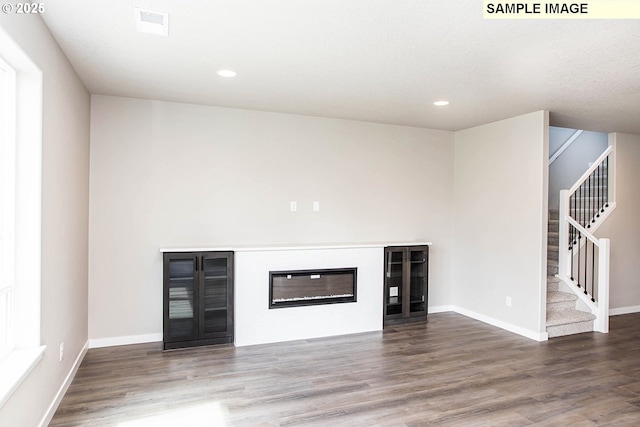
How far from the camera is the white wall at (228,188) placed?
13.8 feet

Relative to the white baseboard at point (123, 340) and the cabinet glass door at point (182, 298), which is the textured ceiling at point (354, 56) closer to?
the cabinet glass door at point (182, 298)

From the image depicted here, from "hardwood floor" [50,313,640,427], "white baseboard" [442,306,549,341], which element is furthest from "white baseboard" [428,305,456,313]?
"hardwood floor" [50,313,640,427]

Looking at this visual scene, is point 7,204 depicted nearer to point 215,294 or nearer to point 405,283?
point 215,294

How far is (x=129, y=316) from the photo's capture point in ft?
14.1

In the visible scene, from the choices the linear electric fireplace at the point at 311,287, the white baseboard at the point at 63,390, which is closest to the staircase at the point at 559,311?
the linear electric fireplace at the point at 311,287

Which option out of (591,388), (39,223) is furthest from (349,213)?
(39,223)

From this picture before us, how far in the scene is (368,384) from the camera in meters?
3.32

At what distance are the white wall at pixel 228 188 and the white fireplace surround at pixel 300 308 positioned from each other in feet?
1.33

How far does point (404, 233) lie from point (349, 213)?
2.91ft

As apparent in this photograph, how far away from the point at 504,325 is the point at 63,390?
15.1 ft

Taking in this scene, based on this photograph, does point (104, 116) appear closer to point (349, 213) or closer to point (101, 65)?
point (101, 65)

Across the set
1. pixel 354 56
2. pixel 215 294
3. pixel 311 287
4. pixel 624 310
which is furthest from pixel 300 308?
pixel 624 310

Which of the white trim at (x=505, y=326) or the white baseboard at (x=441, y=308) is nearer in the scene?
the white trim at (x=505, y=326)

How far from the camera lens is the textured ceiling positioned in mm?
2404
